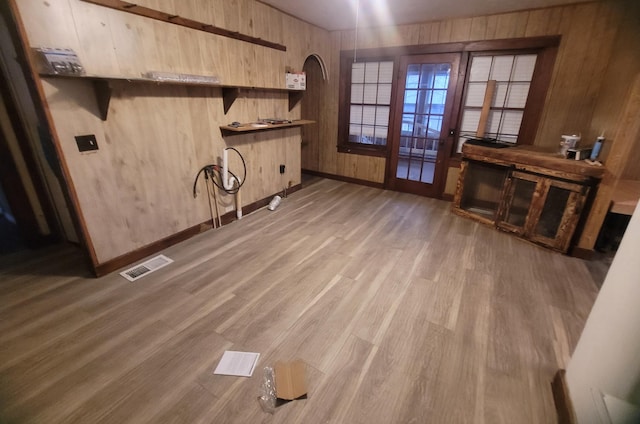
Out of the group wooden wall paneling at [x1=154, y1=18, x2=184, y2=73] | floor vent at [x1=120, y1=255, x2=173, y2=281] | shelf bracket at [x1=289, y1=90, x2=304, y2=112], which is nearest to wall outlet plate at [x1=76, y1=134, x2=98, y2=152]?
wooden wall paneling at [x1=154, y1=18, x2=184, y2=73]

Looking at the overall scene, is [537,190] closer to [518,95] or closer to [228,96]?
[518,95]

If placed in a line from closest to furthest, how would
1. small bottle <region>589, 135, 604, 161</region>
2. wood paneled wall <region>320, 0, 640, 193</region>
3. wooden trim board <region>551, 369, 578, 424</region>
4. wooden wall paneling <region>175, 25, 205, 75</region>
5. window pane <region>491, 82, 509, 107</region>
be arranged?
wooden trim board <region>551, 369, 578, 424</region>, wooden wall paneling <region>175, 25, 205, 75</region>, small bottle <region>589, 135, 604, 161</region>, wood paneled wall <region>320, 0, 640, 193</region>, window pane <region>491, 82, 509, 107</region>

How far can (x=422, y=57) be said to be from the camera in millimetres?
3938

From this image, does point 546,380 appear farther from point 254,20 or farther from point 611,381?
point 254,20

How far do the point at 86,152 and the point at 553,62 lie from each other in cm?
484

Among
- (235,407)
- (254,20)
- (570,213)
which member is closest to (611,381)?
(235,407)

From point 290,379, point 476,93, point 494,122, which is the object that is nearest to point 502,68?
point 476,93

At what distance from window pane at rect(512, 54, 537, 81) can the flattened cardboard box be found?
416 cm

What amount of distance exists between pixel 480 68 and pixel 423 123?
37.7 inches

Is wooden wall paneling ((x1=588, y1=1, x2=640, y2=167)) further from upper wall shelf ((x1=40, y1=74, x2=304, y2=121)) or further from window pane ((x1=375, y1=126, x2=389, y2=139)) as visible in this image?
upper wall shelf ((x1=40, y1=74, x2=304, y2=121))

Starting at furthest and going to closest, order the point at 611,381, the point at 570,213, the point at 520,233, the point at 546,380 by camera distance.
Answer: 1. the point at 520,233
2. the point at 570,213
3. the point at 546,380
4. the point at 611,381

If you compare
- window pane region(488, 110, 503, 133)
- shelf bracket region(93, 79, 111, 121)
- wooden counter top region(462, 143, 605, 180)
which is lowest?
wooden counter top region(462, 143, 605, 180)

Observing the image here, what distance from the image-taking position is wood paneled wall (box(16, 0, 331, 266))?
1.93 metres

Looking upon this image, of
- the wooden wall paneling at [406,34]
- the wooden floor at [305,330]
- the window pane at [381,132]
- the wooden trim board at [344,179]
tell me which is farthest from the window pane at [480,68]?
the wooden floor at [305,330]
